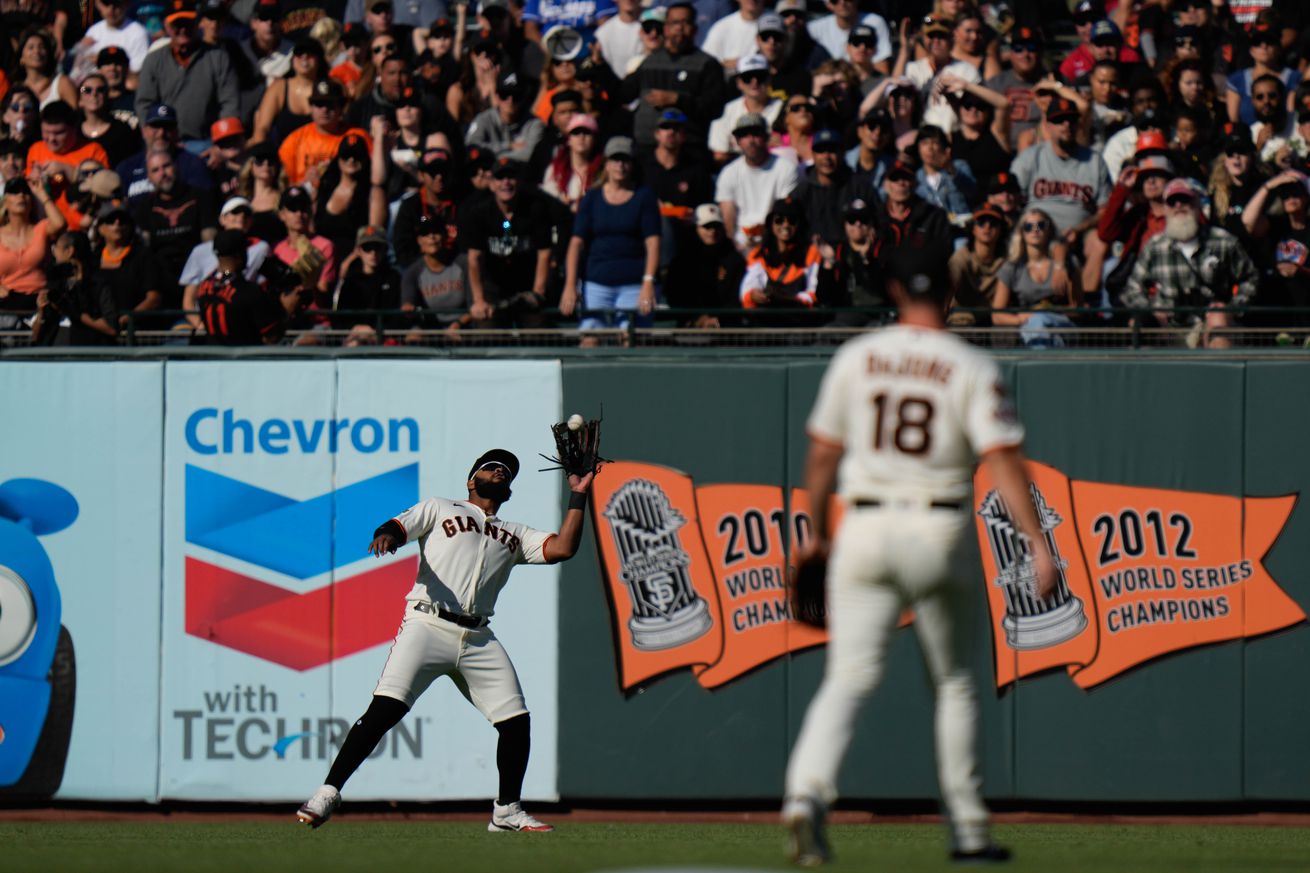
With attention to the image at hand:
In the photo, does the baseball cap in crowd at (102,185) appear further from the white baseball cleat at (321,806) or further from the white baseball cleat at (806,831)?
the white baseball cleat at (806,831)

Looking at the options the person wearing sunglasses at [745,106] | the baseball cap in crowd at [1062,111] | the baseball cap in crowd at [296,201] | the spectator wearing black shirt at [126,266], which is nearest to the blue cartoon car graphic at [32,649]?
the spectator wearing black shirt at [126,266]

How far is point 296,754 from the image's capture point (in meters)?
12.1

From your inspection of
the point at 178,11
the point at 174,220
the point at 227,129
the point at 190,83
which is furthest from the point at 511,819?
the point at 178,11

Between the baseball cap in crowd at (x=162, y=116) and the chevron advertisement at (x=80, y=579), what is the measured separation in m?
3.78

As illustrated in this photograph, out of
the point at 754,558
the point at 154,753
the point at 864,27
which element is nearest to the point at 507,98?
the point at 864,27

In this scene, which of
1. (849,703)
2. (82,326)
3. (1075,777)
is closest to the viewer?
(849,703)

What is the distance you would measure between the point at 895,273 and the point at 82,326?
8096mm

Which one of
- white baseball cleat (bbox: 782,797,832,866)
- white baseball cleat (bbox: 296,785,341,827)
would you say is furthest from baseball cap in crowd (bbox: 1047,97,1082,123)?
white baseball cleat (bbox: 782,797,832,866)

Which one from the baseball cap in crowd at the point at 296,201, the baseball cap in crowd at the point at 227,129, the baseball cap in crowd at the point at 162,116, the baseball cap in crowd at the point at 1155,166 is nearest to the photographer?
the baseball cap in crowd at the point at 1155,166

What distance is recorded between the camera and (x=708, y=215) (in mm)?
13422

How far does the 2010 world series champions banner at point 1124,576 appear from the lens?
38.7ft

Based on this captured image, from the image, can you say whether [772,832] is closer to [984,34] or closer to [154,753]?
[154,753]

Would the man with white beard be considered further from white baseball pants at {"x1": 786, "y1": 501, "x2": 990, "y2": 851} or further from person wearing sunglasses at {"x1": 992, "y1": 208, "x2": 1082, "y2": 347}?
white baseball pants at {"x1": 786, "y1": 501, "x2": 990, "y2": 851}

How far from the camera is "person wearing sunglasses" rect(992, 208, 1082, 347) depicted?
12664mm
